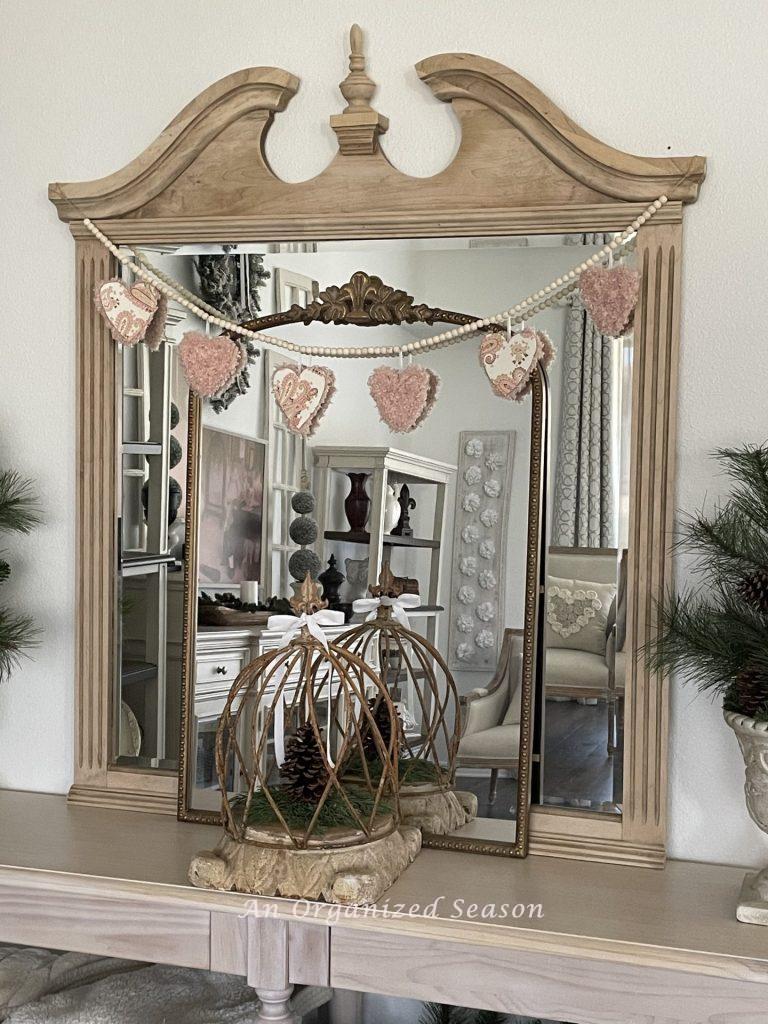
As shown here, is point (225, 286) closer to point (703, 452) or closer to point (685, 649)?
point (703, 452)

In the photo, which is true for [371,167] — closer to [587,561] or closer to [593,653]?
[587,561]

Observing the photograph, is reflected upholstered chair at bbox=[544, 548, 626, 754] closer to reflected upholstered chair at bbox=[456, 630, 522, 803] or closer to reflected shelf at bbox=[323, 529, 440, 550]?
reflected upholstered chair at bbox=[456, 630, 522, 803]

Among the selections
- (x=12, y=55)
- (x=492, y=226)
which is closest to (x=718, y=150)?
(x=492, y=226)

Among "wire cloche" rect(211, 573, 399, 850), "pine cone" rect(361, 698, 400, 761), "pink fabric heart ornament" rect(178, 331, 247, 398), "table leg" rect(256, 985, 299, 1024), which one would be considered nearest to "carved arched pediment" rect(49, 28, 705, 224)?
"pink fabric heart ornament" rect(178, 331, 247, 398)

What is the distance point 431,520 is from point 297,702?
1.26ft

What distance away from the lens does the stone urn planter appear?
4.86 ft

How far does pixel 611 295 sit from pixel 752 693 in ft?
2.09

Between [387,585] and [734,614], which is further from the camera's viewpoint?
[387,585]

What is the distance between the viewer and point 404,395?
1.79 m

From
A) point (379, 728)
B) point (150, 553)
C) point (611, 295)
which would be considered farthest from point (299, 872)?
point (611, 295)

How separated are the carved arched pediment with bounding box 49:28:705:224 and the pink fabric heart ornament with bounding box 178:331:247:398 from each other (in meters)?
0.22

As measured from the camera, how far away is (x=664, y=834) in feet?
5.65

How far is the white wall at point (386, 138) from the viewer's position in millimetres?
1708

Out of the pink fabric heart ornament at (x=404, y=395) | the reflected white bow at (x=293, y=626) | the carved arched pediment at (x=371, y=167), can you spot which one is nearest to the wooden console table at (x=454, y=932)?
the reflected white bow at (x=293, y=626)
